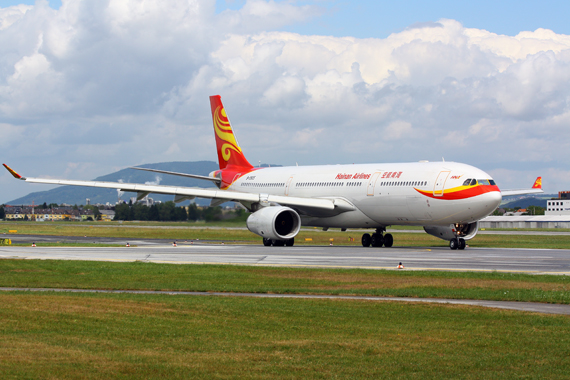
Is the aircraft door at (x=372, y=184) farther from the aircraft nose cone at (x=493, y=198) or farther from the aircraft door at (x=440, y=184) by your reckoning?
the aircraft nose cone at (x=493, y=198)

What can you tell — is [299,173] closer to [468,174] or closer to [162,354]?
[468,174]

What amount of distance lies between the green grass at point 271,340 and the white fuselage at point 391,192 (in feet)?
71.0

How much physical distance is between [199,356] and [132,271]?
13.4 meters

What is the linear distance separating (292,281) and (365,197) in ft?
67.0

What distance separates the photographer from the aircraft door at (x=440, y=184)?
3522 cm

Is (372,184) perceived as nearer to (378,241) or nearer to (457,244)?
(378,241)

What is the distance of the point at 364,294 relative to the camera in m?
16.4

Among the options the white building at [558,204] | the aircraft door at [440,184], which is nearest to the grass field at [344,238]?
the aircraft door at [440,184]

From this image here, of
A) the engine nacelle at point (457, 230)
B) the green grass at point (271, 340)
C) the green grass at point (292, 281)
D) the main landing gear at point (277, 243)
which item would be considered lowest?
the green grass at point (271, 340)

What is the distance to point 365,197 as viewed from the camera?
39.1m

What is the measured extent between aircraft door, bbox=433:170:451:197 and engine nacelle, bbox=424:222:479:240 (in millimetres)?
3338

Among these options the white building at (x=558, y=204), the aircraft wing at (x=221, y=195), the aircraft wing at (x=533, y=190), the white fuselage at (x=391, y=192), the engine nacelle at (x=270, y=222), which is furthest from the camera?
the white building at (x=558, y=204)

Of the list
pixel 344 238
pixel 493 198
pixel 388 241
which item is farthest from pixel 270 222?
pixel 344 238

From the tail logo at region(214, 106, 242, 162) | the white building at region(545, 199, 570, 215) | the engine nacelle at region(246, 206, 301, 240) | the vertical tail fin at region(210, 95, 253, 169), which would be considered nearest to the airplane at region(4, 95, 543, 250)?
the engine nacelle at region(246, 206, 301, 240)
